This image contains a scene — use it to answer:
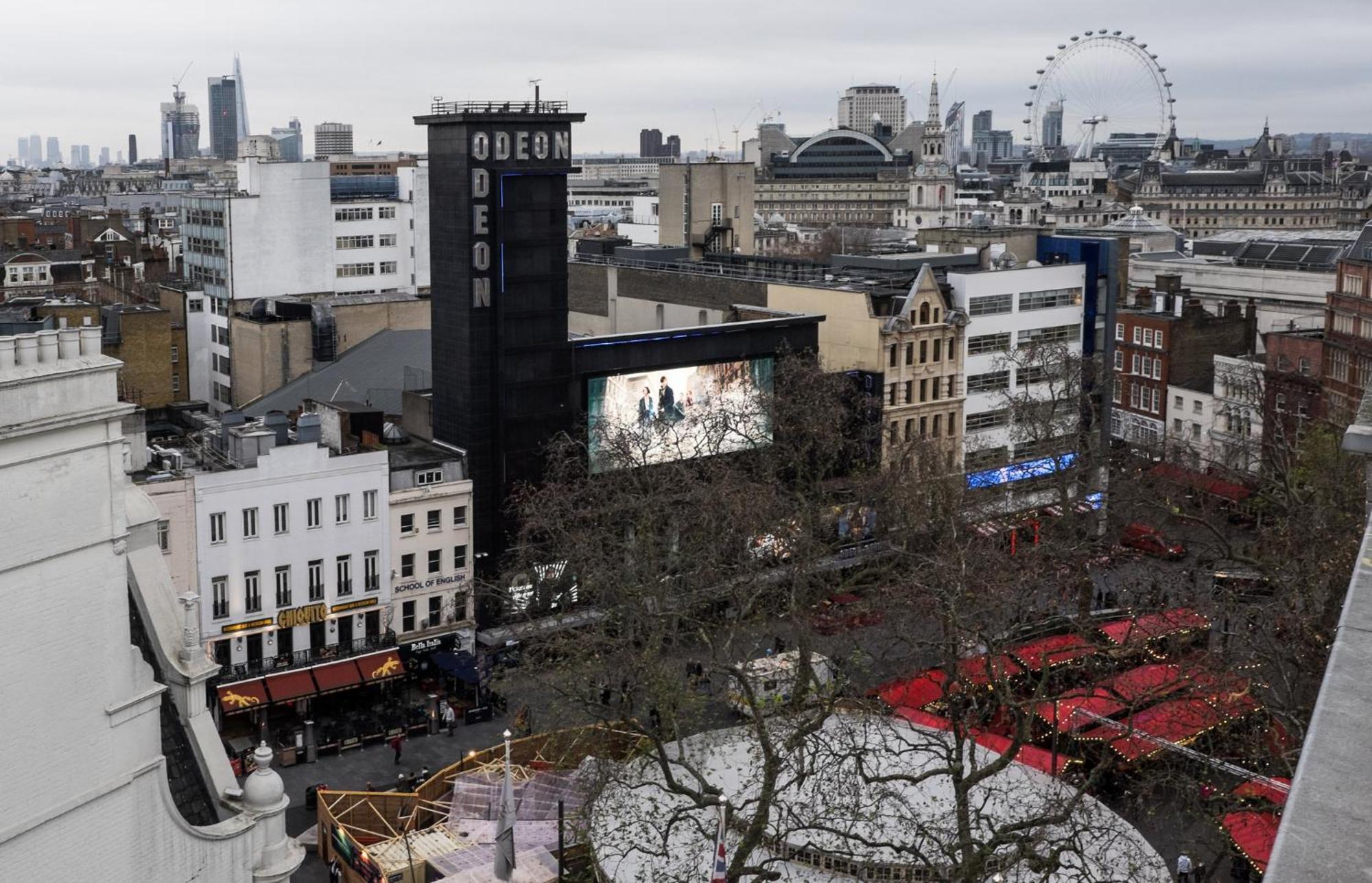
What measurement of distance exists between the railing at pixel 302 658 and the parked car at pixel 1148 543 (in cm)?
3429

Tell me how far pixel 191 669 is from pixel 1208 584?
36261 mm

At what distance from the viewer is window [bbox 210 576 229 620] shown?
168ft

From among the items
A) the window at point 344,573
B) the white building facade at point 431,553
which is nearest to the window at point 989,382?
the white building facade at point 431,553

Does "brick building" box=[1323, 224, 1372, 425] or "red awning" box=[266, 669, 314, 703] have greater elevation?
"brick building" box=[1323, 224, 1372, 425]

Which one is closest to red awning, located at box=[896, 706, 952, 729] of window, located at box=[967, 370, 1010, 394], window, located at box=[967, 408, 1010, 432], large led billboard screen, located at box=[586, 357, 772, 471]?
large led billboard screen, located at box=[586, 357, 772, 471]

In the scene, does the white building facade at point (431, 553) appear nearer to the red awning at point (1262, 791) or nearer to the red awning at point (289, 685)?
the red awning at point (289, 685)

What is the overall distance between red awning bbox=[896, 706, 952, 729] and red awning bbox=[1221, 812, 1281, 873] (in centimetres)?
812

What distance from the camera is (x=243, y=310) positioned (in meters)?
84.2

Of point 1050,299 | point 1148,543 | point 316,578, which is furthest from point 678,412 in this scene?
point 1148,543

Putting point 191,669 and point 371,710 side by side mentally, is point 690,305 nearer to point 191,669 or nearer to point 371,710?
point 371,710

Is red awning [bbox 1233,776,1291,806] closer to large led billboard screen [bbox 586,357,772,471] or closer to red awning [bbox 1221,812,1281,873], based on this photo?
red awning [bbox 1221,812,1281,873]

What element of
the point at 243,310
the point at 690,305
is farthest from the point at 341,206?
the point at 690,305

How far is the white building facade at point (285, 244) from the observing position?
283 ft

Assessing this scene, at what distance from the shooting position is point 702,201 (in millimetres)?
112750
